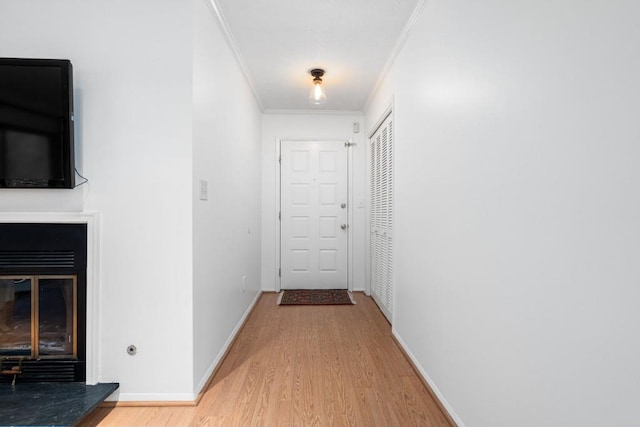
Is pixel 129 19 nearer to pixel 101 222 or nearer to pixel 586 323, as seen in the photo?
pixel 101 222

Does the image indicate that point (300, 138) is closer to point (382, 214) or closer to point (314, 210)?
point (314, 210)

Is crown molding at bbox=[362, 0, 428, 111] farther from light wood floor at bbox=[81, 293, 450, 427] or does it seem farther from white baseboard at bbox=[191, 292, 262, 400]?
white baseboard at bbox=[191, 292, 262, 400]

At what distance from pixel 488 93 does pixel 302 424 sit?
69.3 inches

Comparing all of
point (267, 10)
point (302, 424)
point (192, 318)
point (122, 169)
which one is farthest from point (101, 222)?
point (267, 10)

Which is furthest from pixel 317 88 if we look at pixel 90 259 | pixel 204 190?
pixel 90 259

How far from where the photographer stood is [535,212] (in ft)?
3.59

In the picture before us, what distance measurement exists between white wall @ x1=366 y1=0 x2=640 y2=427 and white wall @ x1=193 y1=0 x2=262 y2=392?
4.51ft

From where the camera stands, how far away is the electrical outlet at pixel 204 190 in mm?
2023

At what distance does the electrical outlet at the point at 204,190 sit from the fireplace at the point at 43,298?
64 cm

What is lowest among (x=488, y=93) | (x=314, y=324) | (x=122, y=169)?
(x=314, y=324)

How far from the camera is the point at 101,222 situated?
1859 mm

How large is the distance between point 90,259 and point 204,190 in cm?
71

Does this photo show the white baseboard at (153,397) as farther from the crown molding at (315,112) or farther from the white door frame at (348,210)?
the crown molding at (315,112)

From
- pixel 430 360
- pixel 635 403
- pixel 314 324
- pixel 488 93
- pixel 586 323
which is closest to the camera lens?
pixel 635 403
